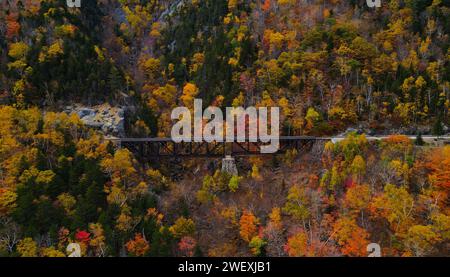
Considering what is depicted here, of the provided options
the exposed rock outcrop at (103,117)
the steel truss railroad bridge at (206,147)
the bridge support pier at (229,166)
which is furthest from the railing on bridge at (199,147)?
the exposed rock outcrop at (103,117)

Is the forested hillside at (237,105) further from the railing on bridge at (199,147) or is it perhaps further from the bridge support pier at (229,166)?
the railing on bridge at (199,147)

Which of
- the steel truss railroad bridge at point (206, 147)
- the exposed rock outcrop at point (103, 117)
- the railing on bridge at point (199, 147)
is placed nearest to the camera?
the steel truss railroad bridge at point (206, 147)

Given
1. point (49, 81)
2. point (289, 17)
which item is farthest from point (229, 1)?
point (49, 81)

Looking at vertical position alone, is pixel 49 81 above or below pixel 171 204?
above

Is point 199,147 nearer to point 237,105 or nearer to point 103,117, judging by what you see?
point 237,105

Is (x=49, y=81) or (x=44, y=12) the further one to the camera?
(x=44, y=12)

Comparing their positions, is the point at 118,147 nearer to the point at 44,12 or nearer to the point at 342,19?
the point at 44,12
